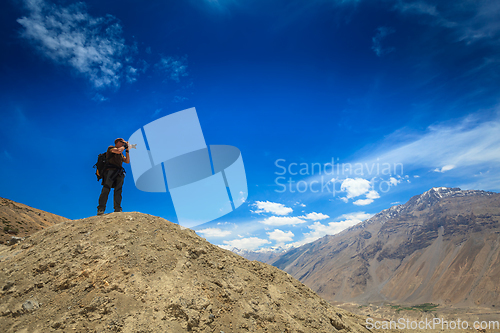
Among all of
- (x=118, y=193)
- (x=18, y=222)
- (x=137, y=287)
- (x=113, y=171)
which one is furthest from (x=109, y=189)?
(x=18, y=222)

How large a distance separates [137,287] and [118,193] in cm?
561

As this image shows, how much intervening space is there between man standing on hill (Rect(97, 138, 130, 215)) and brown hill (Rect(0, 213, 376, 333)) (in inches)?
52.5

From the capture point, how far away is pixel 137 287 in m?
7.12

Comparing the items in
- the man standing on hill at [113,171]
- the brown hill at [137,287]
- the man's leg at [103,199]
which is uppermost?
the man standing on hill at [113,171]

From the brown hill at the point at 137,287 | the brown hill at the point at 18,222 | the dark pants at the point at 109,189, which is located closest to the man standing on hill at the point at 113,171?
the dark pants at the point at 109,189

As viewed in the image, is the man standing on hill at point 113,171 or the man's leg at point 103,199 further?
the man's leg at point 103,199

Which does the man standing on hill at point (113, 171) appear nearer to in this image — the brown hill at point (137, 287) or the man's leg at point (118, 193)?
the man's leg at point (118, 193)

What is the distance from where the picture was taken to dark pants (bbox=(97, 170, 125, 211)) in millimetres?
10945

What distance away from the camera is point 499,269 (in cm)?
17875

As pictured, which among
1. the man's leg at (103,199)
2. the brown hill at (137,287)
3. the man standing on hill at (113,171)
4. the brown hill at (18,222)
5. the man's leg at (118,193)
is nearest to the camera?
the brown hill at (137,287)

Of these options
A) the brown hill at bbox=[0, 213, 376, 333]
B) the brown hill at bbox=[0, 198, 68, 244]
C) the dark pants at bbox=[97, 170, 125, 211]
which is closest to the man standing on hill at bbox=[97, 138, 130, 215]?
the dark pants at bbox=[97, 170, 125, 211]

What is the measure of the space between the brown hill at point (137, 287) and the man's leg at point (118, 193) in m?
1.46

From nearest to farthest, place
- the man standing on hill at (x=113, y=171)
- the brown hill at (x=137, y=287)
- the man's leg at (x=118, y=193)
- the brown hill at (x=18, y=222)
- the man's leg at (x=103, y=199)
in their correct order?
1. the brown hill at (x=137, y=287)
2. the man standing on hill at (x=113, y=171)
3. the man's leg at (x=103, y=199)
4. the man's leg at (x=118, y=193)
5. the brown hill at (x=18, y=222)

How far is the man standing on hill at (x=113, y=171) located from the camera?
428 inches
